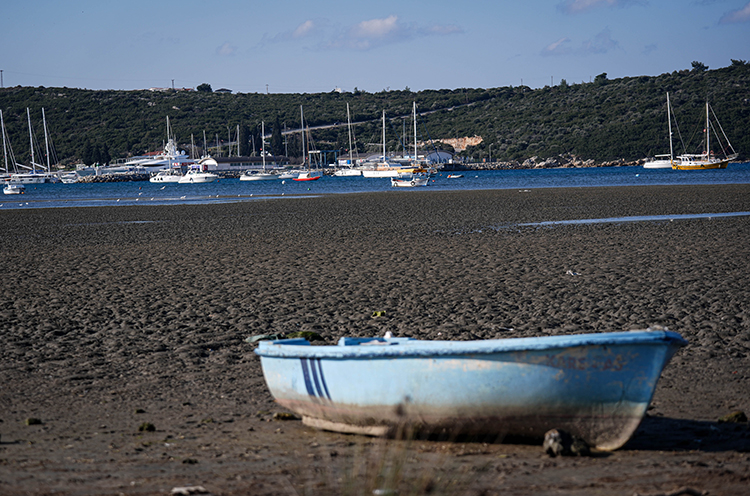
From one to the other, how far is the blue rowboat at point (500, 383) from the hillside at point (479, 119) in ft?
416

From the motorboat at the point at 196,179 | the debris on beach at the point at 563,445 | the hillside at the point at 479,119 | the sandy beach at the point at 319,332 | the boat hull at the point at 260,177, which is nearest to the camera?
the sandy beach at the point at 319,332

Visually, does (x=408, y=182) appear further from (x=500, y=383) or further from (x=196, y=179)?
(x=500, y=383)

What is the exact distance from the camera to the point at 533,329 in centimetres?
954

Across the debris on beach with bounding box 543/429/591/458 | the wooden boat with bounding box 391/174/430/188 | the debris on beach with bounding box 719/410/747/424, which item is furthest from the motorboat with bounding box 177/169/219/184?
the debris on beach with bounding box 543/429/591/458

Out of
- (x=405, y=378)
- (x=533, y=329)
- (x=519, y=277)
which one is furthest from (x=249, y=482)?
(x=519, y=277)

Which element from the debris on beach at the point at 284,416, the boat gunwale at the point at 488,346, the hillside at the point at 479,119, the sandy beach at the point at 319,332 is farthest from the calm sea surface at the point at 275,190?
the hillside at the point at 479,119

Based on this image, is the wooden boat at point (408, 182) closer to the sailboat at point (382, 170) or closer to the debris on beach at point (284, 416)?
the sailboat at point (382, 170)

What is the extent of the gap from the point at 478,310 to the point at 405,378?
18.4ft

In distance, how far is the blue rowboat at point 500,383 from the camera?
4.97 metres

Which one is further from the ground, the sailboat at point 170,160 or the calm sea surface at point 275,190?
the sailboat at point 170,160

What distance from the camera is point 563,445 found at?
5.17 meters

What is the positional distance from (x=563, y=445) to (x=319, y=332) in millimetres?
4923

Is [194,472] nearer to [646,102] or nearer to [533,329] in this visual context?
[533,329]

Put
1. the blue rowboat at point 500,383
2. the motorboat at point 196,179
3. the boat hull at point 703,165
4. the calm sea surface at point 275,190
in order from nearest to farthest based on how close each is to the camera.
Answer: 1. the blue rowboat at point 500,383
2. the calm sea surface at point 275,190
3. the boat hull at point 703,165
4. the motorboat at point 196,179
